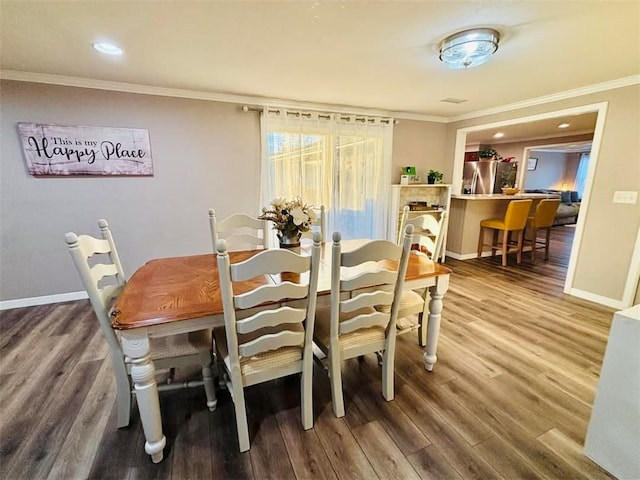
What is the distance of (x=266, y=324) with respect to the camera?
1.27m

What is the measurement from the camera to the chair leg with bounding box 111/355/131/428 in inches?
56.1

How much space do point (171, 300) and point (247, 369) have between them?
0.49m

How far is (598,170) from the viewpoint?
2.96 metres

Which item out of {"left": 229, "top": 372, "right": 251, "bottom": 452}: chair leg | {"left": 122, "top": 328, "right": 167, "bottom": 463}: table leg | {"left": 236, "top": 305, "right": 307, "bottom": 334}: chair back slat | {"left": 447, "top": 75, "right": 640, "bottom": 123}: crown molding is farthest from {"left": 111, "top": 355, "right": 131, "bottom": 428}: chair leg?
{"left": 447, "top": 75, "right": 640, "bottom": 123}: crown molding

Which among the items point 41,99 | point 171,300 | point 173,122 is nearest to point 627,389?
point 171,300

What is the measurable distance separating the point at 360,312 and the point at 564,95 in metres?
3.43

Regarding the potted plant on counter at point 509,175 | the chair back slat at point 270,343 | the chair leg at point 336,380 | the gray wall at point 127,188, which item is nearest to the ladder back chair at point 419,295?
the chair leg at point 336,380

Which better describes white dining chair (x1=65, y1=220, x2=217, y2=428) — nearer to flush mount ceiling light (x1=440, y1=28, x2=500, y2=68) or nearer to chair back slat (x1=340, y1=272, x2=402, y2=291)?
chair back slat (x1=340, y1=272, x2=402, y2=291)

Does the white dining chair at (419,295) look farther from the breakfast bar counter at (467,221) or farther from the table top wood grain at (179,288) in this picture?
the breakfast bar counter at (467,221)

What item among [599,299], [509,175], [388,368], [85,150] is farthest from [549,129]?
[85,150]

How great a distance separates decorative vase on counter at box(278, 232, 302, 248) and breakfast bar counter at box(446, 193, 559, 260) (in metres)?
3.45

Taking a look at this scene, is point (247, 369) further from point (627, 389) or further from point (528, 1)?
point (528, 1)

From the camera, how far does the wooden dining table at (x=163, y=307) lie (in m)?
1.20

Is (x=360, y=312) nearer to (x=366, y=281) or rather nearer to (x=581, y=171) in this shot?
(x=366, y=281)
